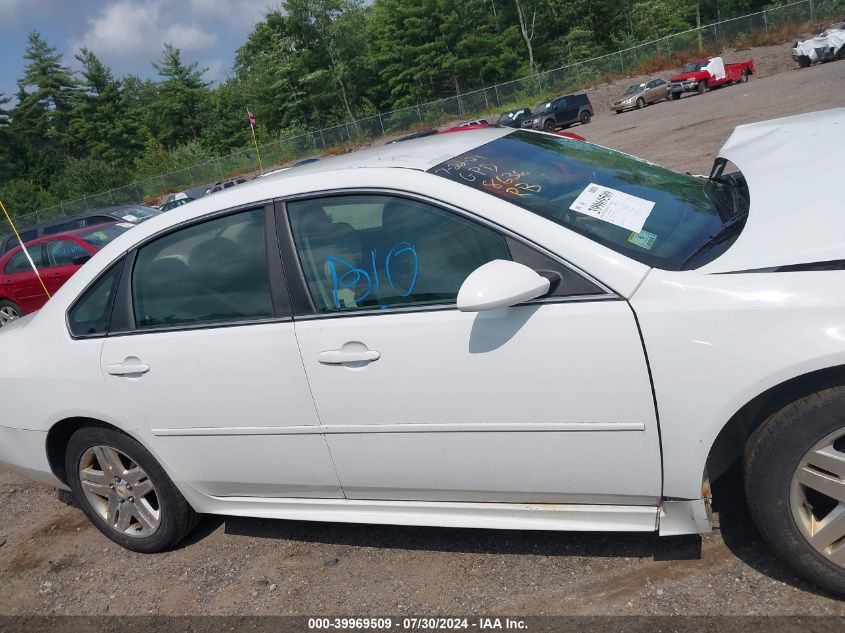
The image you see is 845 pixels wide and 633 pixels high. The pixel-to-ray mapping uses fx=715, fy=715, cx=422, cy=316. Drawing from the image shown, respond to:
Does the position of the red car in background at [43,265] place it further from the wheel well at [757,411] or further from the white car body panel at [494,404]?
the wheel well at [757,411]

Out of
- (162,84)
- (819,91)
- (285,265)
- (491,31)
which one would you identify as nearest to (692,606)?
(285,265)

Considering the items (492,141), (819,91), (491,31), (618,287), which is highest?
(491,31)

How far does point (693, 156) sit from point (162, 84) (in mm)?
66006

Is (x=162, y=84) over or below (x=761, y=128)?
over

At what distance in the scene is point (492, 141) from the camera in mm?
3229

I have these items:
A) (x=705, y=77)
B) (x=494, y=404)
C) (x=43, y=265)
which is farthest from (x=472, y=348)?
(x=705, y=77)

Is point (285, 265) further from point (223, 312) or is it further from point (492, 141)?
point (492, 141)

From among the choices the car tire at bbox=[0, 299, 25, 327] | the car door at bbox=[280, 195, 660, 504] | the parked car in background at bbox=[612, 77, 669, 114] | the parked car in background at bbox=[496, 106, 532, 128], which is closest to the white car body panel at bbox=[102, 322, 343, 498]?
the car door at bbox=[280, 195, 660, 504]

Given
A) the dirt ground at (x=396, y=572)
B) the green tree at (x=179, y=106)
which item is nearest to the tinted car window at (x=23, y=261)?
Result: the dirt ground at (x=396, y=572)

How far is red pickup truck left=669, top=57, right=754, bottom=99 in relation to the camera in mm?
33531

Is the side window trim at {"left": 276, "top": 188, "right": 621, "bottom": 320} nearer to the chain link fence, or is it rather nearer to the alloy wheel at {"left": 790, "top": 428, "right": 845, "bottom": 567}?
the alloy wheel at {"left": 790, "top": 428, "right": 845, "bottom": 567}

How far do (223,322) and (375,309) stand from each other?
72cm

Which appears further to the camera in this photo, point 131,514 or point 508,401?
point 131,514

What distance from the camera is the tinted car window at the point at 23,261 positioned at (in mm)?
11375
